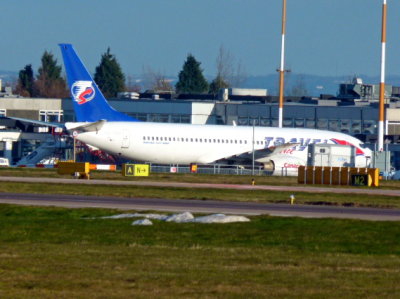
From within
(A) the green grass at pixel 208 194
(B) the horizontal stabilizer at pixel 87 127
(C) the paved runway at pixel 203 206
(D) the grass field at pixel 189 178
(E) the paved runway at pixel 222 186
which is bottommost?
(C) the paved runway at pixel 203 206

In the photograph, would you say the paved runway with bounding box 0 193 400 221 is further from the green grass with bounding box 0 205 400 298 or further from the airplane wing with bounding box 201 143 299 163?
the airplane wing with bounding box 201 143 299 163

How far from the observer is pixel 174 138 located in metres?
77.6

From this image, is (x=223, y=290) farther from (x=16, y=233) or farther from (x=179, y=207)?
(x=179, y=207)

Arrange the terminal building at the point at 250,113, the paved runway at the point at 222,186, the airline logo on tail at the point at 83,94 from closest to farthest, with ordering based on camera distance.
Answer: the paved runway at the point at 222,186 < the airline logo on tail at the point at 83,94 < the terminal building at the point at 250,113

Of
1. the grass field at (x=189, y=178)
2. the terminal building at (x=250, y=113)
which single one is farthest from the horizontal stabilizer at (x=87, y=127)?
the terminal building at (x=250, y=113)

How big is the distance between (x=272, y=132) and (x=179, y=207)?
1636 inches

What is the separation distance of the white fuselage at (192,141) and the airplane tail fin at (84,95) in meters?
2.09

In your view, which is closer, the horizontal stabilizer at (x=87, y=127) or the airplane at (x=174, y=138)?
the horizontal stabilizer at (x=87, y=127)

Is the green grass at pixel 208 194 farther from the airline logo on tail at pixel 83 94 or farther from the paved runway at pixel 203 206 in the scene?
the airline logo on tail at pixel 83 94

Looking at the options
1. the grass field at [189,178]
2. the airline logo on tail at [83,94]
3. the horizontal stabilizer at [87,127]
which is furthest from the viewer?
the airline logo on tail at [83,94]

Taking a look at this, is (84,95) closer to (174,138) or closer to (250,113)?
(174,138)

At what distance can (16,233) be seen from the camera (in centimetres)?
3081

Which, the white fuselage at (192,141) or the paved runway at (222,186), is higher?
the white fuselage at (192,141)

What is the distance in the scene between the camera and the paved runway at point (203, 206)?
130ft
